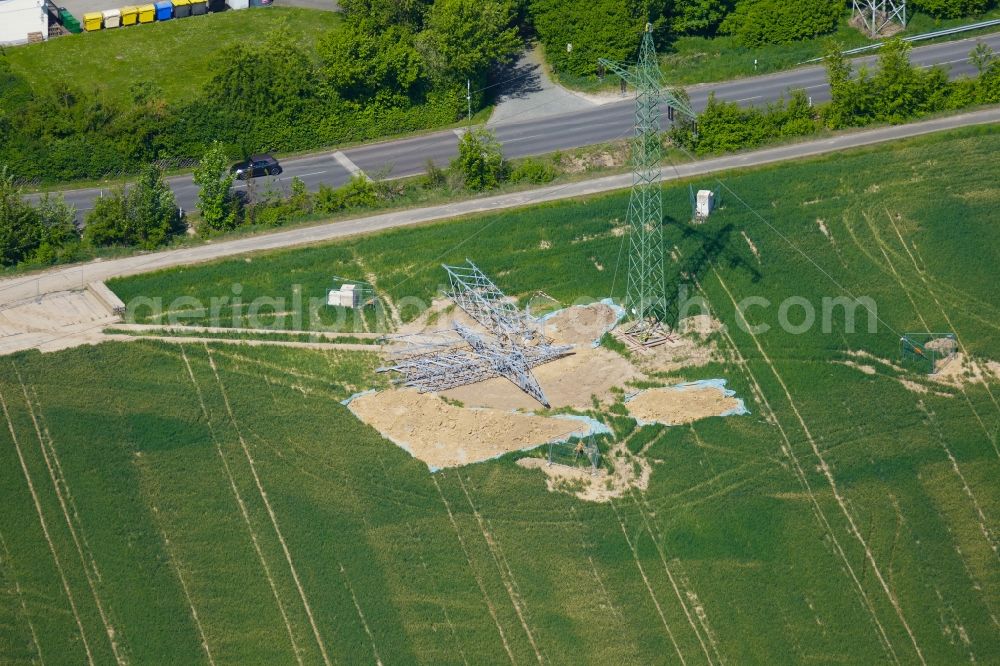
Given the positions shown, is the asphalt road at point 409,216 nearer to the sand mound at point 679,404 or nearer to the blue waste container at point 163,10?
the sand mound at point 679,404

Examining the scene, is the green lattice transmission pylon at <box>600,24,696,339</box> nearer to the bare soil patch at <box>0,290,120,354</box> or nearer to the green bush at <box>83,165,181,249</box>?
the green bush at <box>83,165,181,249</box>

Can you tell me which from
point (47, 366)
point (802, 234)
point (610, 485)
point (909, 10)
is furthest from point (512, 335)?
point (909, 10)

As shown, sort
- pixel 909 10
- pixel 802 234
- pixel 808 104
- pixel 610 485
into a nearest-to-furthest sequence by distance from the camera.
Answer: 1. pixel 610 485
2. pixel 802 234
3. pixel 808 104
4. pixel 909 10

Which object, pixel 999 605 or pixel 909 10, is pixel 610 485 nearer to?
pixel 999 605

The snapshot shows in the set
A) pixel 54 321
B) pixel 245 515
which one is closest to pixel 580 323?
pixel 245 515

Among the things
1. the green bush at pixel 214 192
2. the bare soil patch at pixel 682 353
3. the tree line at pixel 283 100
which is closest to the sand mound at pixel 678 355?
the bare soil patch at pixel 682 353

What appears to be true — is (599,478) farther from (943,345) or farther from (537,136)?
(537,136)

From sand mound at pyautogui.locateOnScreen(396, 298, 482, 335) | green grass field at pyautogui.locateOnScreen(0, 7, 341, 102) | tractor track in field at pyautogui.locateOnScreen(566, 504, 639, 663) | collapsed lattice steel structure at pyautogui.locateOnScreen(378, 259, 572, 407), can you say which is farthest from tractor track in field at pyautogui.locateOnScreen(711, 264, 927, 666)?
green grass field at pyautogui.locateOnScreen(0, 7, 341, 102)
